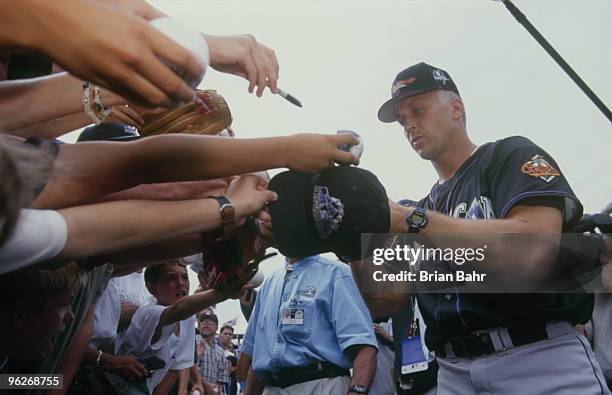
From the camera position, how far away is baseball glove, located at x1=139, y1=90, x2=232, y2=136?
190 centimetres

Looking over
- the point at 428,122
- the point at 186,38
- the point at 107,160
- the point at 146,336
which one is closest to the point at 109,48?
the point at 186,38

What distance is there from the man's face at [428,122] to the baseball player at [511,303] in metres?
0.38

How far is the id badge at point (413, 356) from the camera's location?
3.41 meters

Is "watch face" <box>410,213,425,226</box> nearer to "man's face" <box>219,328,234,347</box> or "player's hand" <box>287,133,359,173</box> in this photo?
"player's hand" <box>287,133,359,173</box>

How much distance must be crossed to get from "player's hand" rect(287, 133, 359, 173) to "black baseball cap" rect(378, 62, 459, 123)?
1.70 m

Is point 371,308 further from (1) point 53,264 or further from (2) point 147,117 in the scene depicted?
(1) point 53,264

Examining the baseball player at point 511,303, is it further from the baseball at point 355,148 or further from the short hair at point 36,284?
the short hair at point 36,284

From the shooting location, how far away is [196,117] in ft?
6.26

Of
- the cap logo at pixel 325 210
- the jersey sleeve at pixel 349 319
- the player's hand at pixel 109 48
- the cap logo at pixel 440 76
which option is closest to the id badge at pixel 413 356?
the jersey sleeve at pixel 349 319

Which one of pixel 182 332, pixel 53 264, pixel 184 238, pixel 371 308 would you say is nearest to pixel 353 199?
pixel 184 238

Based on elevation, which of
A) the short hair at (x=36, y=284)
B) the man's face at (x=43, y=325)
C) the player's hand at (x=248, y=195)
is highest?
the player's hand at (x=248, y=195)

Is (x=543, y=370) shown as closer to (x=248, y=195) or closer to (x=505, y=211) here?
(x=505, y=211)

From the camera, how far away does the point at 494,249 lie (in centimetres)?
244

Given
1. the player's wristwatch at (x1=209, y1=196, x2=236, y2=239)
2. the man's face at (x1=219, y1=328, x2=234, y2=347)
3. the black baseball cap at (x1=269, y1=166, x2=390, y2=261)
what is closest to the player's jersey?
the black baseball cap at (x1=269, y1=166, x2=390, y2=261)
